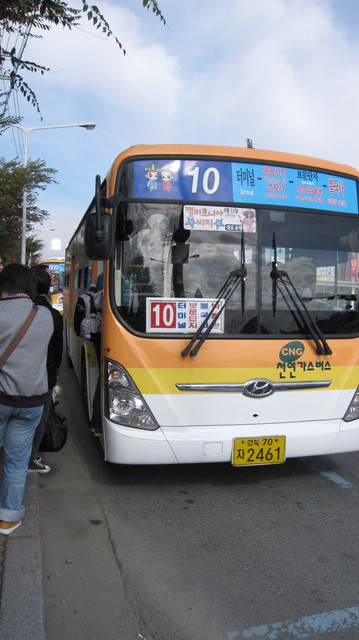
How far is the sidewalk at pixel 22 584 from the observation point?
7.43 ft

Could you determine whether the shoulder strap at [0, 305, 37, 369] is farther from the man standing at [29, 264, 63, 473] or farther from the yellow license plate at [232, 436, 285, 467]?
the yellow license plate at [232, 436, 285, 467]

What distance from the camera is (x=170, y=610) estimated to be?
256 centimetres

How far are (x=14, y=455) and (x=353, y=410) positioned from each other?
2.72m

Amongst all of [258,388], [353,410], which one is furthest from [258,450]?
[353,410]

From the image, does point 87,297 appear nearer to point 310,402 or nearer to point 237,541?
point 310,402

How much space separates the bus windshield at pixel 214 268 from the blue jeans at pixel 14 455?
3.42 feet

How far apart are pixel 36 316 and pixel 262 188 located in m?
2.13

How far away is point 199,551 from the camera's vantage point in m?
3.17

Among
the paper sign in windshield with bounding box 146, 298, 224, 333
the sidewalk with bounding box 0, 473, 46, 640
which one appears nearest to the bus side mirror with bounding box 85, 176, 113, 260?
the paper sign in windshield with bounding box 146, 298, 224, 333

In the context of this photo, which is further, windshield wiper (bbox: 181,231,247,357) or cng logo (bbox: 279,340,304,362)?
cng logo (bbox: 279,340,304,362)

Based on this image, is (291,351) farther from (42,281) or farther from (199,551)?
(42,281)

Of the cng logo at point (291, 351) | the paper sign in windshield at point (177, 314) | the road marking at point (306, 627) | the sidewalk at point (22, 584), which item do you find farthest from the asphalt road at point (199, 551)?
the paper sign in windshield at point (177, 314)

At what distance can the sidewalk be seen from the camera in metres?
2.26

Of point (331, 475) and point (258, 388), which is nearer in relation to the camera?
point (258, 388)
